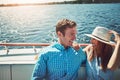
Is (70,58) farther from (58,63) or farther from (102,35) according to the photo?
(102,35)

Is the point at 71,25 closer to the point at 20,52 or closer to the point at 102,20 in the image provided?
the point at 20,52

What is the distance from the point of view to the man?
1.65 meters

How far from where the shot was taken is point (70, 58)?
65.9 inches

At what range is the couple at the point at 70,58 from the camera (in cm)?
165

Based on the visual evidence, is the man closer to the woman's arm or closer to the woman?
the woman

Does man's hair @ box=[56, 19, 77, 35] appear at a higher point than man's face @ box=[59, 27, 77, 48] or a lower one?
higher

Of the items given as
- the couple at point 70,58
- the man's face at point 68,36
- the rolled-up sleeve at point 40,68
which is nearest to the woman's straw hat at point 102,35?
the couple at point 70,58

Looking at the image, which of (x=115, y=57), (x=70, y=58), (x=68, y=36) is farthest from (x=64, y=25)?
(x=115, y=57)

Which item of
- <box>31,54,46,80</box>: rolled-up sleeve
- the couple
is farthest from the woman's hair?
<box>31,54,46,80</box>: rolled-up sleeve

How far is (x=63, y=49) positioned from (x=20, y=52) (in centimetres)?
111

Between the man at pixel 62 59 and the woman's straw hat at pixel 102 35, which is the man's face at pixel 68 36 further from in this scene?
the woman's straw hat at pixel 102 35

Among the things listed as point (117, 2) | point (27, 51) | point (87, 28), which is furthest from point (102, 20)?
point (27, 51)

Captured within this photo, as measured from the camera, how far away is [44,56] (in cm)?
165

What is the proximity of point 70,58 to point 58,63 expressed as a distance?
0.26ft
